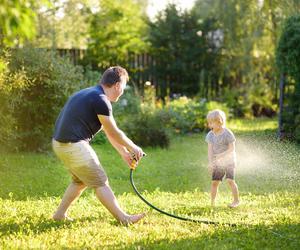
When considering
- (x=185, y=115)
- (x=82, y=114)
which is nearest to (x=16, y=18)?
(x=82, y=114)

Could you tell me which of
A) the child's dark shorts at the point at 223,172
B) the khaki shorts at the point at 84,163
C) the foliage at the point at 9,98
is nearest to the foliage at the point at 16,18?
the khaki shorts at the point at 84,163

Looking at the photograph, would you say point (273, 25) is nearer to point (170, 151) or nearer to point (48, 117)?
point (170, 151)

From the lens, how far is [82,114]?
5.02 m

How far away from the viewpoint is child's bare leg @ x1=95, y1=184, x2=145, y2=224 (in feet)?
16.3

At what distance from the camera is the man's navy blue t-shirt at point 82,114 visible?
4996 millimetres

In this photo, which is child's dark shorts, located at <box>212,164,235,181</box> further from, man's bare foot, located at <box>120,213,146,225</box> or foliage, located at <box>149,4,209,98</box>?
foliage, located at <box>149,4,209,98</box>

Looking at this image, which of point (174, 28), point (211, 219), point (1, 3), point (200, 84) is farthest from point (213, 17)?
point (1, 3)

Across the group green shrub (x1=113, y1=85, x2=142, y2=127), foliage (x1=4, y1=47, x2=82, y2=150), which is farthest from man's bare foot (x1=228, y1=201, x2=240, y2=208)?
green shrub (x1=113, y1=85, x2=142, y2=127)

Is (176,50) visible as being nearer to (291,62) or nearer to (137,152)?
(291,62)

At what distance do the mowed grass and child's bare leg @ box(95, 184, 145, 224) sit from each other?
84 millimetres

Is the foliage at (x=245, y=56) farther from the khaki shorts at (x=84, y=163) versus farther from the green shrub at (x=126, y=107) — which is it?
the khaki shorts at (x=84, y=163)

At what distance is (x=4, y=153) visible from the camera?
9.80 m

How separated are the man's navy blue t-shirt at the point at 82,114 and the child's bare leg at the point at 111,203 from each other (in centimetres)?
49

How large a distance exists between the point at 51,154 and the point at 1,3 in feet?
24.4
